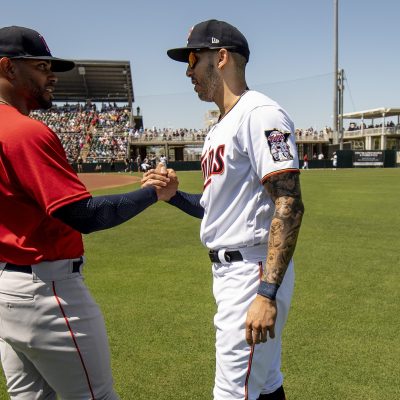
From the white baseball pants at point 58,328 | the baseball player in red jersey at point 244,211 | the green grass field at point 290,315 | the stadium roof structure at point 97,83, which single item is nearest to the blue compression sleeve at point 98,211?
the white baseball pants at point 58,328

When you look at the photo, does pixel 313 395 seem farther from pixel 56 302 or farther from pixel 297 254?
pixel 297 254

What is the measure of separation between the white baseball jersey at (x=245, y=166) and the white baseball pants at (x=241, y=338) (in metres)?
0.15

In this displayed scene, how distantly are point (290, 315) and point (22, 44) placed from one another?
12.6 feet

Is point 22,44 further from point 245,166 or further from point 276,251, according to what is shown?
point 276,251

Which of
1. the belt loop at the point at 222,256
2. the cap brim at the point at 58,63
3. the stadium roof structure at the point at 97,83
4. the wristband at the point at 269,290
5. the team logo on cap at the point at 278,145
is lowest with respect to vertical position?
the wristband at the point at 269,290

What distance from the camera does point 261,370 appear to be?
2248 millimetres

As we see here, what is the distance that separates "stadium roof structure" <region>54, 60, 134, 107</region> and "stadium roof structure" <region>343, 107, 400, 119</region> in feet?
121

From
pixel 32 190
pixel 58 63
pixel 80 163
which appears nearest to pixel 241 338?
pixel 32 190

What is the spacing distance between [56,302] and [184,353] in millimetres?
2222

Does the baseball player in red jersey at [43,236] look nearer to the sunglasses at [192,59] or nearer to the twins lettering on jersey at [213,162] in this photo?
the twins lettering on jersey at [213,162]

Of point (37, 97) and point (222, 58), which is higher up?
point (222, 58)

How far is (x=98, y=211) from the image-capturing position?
6.56 ft

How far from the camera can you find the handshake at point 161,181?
263 cm

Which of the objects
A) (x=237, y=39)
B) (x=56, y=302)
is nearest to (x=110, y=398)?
(x=56, y=302)
